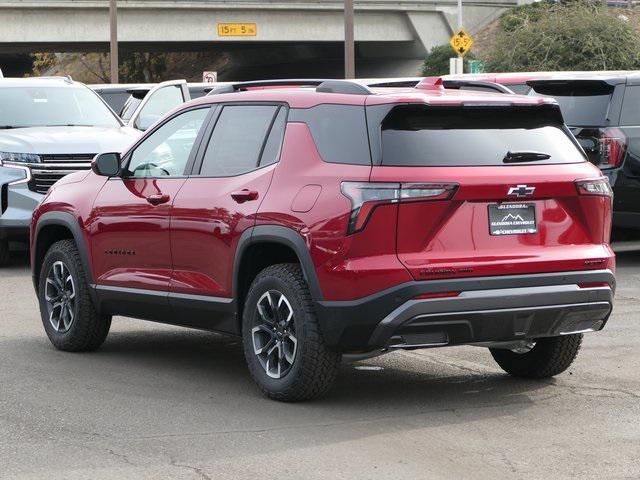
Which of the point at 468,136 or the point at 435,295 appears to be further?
the point at 468,136

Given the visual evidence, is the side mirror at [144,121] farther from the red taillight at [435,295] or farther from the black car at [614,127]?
the red taillight at [435,295]

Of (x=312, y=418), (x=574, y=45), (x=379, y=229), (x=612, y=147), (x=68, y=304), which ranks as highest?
(x=574, y=45)

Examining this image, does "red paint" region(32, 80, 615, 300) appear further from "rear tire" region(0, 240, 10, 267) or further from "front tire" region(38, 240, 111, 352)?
"rear tire" region(0, 240, 10, 267)

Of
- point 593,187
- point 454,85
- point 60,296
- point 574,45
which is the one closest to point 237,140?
point 454,85

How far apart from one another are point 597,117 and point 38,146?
5597 millimetres

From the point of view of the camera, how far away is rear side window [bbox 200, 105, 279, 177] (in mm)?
7922

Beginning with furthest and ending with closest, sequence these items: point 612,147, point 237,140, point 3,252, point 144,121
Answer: point 144,121
point 3,252
point 612,147
point 237,140

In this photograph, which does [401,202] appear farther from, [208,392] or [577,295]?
[208,392]

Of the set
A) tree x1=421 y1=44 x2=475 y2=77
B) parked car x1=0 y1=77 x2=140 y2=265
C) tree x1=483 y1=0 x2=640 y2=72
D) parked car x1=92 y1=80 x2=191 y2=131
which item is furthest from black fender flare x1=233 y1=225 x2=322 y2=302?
tree x1=421 y1=44 x2=475 y2=77

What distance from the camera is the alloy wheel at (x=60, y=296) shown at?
371 inches

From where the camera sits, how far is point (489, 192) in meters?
7.21

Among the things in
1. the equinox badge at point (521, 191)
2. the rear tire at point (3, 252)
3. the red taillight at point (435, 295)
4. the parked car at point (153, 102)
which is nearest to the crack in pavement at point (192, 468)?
the red taillight at point (435, 295)

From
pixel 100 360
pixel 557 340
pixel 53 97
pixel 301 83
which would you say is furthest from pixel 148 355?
pixel 53 97

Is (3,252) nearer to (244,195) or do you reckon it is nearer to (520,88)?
(520,88)
